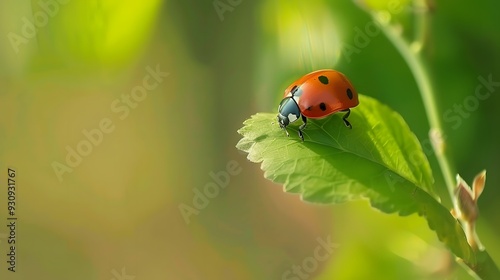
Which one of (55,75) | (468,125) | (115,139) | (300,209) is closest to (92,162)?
(115,139)

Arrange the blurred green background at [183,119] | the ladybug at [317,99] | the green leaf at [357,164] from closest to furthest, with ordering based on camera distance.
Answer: the green leaf at [357,164] < the ladybug at [317,99] < the blurred green background at [183,119]

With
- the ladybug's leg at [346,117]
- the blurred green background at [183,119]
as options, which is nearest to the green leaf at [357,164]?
the ladybug's leg at [346,117]

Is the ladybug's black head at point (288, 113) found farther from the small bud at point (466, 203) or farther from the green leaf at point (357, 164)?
the small bud at point (466, 203)

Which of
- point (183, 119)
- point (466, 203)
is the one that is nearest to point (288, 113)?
point (466, 203)

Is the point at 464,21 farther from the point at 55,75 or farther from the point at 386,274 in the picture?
the point at 55,75

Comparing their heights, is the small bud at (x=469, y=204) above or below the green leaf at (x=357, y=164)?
below

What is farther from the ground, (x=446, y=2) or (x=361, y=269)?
(x=446, y=2)

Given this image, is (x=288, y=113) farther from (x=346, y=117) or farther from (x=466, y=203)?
(x=466, y=203)

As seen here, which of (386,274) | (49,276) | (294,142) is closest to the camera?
(294,142)
